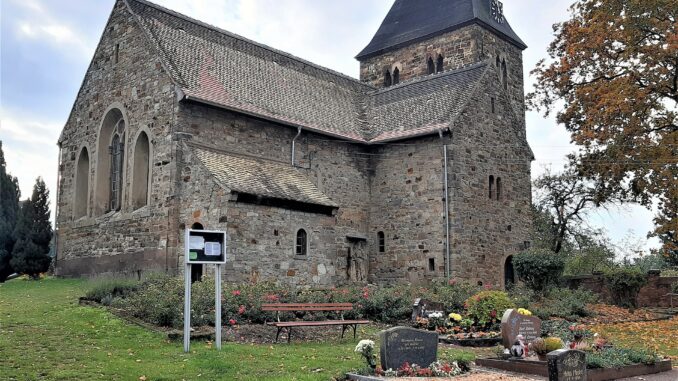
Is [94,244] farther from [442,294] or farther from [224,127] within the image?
[442,294]

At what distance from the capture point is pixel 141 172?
2495cm

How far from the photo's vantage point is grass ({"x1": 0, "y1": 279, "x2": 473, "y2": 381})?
419 inches

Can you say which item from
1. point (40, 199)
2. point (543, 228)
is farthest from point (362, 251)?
point (543, 228)

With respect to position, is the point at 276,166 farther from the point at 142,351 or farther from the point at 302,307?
the point at 142,351

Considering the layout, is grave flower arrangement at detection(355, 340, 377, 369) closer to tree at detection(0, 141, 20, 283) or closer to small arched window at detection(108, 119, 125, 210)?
small arched window at detection(108, 119, 125, 210)

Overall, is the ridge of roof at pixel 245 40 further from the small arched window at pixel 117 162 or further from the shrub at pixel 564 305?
the shrub at pixel 564 305

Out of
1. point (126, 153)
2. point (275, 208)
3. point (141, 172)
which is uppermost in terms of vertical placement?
point (126, 153)

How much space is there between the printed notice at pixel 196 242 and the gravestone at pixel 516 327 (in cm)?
639

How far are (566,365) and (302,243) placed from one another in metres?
13.3

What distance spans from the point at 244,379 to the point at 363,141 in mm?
19210

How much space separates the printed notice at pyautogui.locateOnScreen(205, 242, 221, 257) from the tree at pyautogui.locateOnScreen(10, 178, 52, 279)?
18015 millimetres

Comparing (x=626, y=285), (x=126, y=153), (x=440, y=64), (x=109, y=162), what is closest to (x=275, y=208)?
(x=126, y=153)

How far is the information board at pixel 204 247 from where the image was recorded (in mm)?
13090

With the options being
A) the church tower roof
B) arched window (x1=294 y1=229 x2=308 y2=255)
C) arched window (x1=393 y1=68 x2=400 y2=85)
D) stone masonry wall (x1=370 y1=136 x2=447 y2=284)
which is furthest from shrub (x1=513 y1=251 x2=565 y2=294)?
arched window (x1=393 y1=68 x2=400 y2=85)
